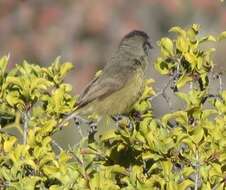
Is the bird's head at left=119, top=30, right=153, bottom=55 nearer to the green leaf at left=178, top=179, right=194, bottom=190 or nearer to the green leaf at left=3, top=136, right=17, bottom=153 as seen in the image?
the green leaf at left=3, top=136, right=17, bottom=153

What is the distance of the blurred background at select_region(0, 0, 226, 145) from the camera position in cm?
1320

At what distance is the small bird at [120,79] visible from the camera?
23.2 feet

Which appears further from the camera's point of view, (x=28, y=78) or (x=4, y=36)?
(x=4, y=36)

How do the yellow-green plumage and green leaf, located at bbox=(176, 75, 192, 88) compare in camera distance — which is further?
the yellow-green plumage

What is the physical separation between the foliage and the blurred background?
8.00 meters

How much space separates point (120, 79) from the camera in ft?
24.1

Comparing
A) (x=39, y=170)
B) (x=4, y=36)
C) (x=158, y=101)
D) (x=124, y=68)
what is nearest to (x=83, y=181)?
(x=39, y=170)

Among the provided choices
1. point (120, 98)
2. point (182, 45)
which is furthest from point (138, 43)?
point (182, 45)

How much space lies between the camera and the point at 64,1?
46.5ft

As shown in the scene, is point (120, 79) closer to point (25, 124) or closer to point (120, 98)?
point (120, 98)

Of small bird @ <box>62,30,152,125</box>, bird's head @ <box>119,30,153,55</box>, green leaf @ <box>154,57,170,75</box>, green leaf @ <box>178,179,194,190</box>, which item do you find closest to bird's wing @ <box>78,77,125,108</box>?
small bird @ <box>62,30,152,125</box>

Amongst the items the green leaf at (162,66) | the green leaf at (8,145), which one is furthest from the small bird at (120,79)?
the green leaf at (8,145)

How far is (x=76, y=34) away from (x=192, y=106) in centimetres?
919

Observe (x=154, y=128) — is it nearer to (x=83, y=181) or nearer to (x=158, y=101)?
(x=83, y=181)
